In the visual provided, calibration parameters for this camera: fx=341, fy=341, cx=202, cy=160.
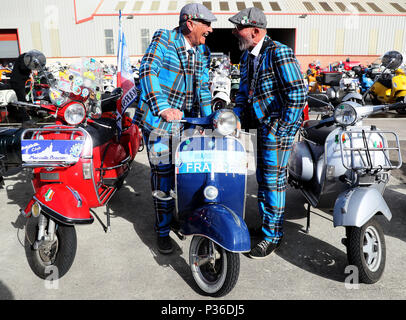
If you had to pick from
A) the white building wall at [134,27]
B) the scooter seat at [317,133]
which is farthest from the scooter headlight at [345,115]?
the white building wall at [134,27]

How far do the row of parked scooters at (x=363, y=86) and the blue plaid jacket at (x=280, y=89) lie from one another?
0.95 meters

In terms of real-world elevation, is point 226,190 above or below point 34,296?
above

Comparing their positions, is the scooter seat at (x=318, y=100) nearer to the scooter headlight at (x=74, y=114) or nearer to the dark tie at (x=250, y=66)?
the dark tie at (x=250, y=66)

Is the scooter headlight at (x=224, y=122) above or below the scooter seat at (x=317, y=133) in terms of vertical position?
above

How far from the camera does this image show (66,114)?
262 centimetres

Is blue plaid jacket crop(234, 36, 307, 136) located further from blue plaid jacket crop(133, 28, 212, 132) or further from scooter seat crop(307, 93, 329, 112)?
scooter seat crop(307, 93, 329, 112)

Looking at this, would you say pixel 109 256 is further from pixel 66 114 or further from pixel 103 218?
pixel 66 114

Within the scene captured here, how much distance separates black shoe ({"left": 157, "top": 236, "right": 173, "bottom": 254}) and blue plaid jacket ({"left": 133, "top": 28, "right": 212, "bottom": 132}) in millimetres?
894

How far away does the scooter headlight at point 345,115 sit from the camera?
2590 millimetres

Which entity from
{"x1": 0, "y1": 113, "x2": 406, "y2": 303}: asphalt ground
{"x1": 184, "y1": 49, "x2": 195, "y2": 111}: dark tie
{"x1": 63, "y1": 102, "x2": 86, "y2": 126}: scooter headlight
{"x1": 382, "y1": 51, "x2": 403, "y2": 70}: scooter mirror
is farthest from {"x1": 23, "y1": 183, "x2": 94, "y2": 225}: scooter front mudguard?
{"x1": 382, "y1": 51, "x2": 403, "y2": 70}: scooter mirror

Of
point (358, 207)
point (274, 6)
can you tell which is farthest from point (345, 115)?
point (274, 6)

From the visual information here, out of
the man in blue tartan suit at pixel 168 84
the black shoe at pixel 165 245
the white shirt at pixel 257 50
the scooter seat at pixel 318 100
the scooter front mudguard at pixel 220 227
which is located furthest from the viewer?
the scooter seat at pixel 318 100
